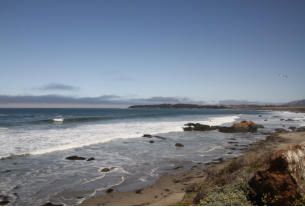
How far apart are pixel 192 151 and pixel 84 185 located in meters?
10.9

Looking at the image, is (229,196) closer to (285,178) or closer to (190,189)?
(285,178)

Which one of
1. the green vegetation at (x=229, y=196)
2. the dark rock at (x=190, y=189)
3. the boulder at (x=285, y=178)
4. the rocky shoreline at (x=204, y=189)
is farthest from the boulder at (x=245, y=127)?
the boulder at (x=285, y=178)

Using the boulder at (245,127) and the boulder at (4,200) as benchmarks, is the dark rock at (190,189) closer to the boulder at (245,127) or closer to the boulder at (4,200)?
the boulder at (4,200)

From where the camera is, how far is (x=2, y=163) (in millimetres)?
14758

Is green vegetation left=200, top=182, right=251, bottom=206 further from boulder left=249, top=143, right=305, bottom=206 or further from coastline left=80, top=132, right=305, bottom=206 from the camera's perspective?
coastline left=80, top=132, right=305, bottom=206

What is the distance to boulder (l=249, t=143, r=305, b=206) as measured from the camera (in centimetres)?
547

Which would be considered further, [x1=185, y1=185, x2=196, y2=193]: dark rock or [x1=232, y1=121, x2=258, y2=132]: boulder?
[x1=232, y1=121, x2=258, y2=132]: boulder

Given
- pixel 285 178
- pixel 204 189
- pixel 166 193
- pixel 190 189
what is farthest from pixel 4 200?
pixel 285 178

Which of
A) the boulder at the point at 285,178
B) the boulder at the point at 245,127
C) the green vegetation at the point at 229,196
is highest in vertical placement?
the boulder at the point at 285,178

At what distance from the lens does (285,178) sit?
18.3ft

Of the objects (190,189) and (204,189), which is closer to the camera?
(204,189)

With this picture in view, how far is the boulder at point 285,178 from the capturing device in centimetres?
547

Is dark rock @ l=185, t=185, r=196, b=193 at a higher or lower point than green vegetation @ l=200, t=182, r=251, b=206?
lower

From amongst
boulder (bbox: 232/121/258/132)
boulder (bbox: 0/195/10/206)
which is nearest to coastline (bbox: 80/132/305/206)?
boulder (bbox: 0/195/10/206)
